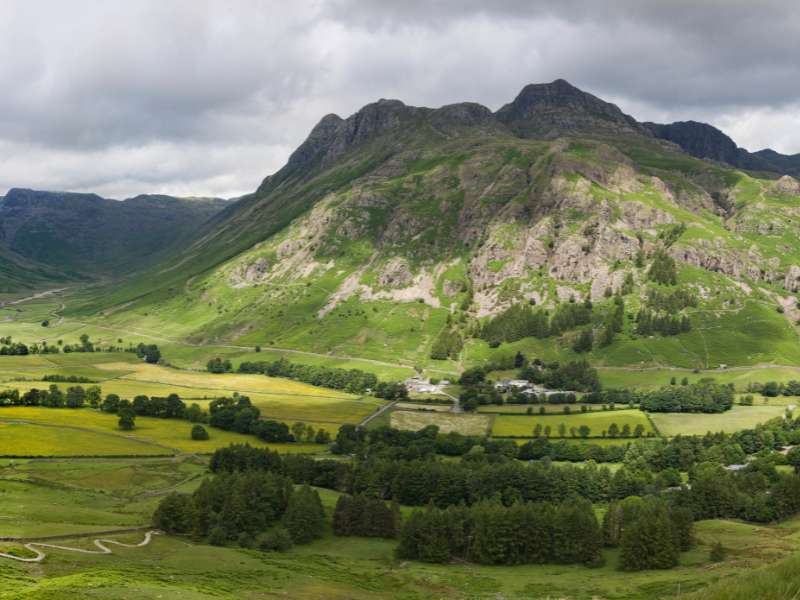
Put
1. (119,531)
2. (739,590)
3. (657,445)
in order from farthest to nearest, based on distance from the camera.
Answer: (657,445) → (119,531) → (739,590)

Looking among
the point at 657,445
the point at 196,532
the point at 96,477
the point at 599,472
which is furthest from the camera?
the point at 657,445

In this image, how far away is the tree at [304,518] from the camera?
111 meters

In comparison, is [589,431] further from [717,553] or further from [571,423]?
[717,553]

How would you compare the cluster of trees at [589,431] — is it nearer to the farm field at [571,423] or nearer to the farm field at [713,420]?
the farm field at [571,423]

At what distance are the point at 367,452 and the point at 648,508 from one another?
255 ft

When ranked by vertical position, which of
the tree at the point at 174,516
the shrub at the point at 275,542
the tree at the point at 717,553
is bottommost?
the shrub at the point at 275,542

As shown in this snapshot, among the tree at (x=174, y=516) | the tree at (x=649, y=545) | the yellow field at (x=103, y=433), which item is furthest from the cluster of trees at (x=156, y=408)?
the tree at (x=649, y=545)

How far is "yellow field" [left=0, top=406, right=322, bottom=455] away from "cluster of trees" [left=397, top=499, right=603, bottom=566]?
71632 millimetres

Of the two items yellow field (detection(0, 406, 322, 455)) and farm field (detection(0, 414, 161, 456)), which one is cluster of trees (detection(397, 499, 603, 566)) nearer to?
yellow field (detection(0, 406, 322, 455))

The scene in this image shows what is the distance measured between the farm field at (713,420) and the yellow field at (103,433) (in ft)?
352

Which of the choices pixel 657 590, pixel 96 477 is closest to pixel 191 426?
pixel 96 477

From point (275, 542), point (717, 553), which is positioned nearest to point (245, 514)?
point (275, 542)

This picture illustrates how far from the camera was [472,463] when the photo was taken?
144875mm

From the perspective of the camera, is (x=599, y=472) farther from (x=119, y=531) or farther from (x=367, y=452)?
(x=119, y=531)
